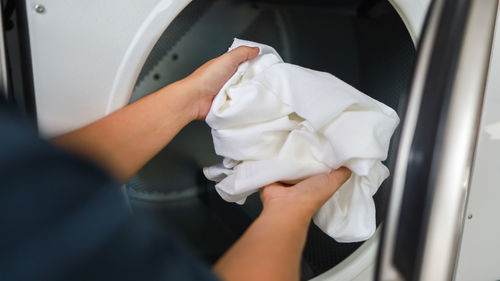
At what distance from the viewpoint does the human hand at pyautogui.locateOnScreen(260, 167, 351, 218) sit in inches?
21.5

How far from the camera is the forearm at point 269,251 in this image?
40 centimetres

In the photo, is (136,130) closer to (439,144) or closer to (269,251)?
(269,251)

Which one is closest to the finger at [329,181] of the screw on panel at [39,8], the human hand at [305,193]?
the human hand at [305,193]

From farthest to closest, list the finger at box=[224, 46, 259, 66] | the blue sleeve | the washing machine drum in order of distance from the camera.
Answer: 1. the washing machine drum
2. the finger at box=[224, 46, 259, 66]
3. the blue sleeve

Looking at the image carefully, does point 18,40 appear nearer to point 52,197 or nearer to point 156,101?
point 156,101

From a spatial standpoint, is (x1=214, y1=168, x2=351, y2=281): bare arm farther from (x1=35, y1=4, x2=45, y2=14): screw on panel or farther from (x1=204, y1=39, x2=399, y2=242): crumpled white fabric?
(x1=35, y1=4, x2=45, y2=14): screw on panel

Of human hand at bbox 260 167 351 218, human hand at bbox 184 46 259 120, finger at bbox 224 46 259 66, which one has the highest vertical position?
finger at bbox 224 46 259 66

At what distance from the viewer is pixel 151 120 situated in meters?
0.62

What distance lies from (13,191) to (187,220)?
0.79 metres

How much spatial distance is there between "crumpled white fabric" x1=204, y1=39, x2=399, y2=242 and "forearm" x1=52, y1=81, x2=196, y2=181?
0.06 metres

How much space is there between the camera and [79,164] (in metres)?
0.20

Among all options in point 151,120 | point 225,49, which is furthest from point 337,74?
point 151,120

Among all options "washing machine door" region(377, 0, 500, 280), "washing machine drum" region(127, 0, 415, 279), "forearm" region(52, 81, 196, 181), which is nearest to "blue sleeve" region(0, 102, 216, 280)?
"washing machine door" region(377, 0, 500, 280)

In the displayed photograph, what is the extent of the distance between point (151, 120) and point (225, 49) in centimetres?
38
